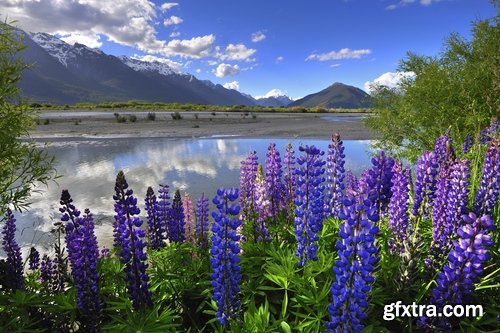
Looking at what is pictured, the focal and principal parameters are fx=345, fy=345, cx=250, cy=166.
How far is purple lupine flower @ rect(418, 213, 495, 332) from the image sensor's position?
2746mm

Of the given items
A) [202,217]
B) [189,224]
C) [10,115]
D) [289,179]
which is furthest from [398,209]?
[10,115]

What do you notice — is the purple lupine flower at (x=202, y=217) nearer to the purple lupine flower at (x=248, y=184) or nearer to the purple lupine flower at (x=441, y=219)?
the purple lupine flower at (x=248, y=184)

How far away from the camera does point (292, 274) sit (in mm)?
3951

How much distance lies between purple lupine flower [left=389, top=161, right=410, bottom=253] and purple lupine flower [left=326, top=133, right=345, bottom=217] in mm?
903

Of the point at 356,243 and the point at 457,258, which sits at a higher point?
the point at 356,243

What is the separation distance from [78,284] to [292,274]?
241 cm

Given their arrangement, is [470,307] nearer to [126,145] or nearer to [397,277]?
[397,277]

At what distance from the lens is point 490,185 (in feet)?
14.1

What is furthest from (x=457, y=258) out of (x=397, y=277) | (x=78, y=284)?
(x=78, y=284)

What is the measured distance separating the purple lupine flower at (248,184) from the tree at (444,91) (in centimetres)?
1132

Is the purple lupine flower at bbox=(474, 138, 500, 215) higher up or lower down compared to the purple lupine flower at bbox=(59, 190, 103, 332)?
higher up

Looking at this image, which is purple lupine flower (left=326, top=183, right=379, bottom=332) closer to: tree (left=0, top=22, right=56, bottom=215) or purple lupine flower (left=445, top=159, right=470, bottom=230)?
purple lupine flower (left=445, top=159, right=470, bottom=230)

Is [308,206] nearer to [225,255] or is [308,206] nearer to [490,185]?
[225,255]

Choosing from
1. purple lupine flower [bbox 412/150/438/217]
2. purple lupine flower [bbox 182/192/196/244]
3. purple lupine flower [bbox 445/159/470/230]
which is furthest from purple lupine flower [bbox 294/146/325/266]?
purple lupine flower [bbox 182/192/196/244]
